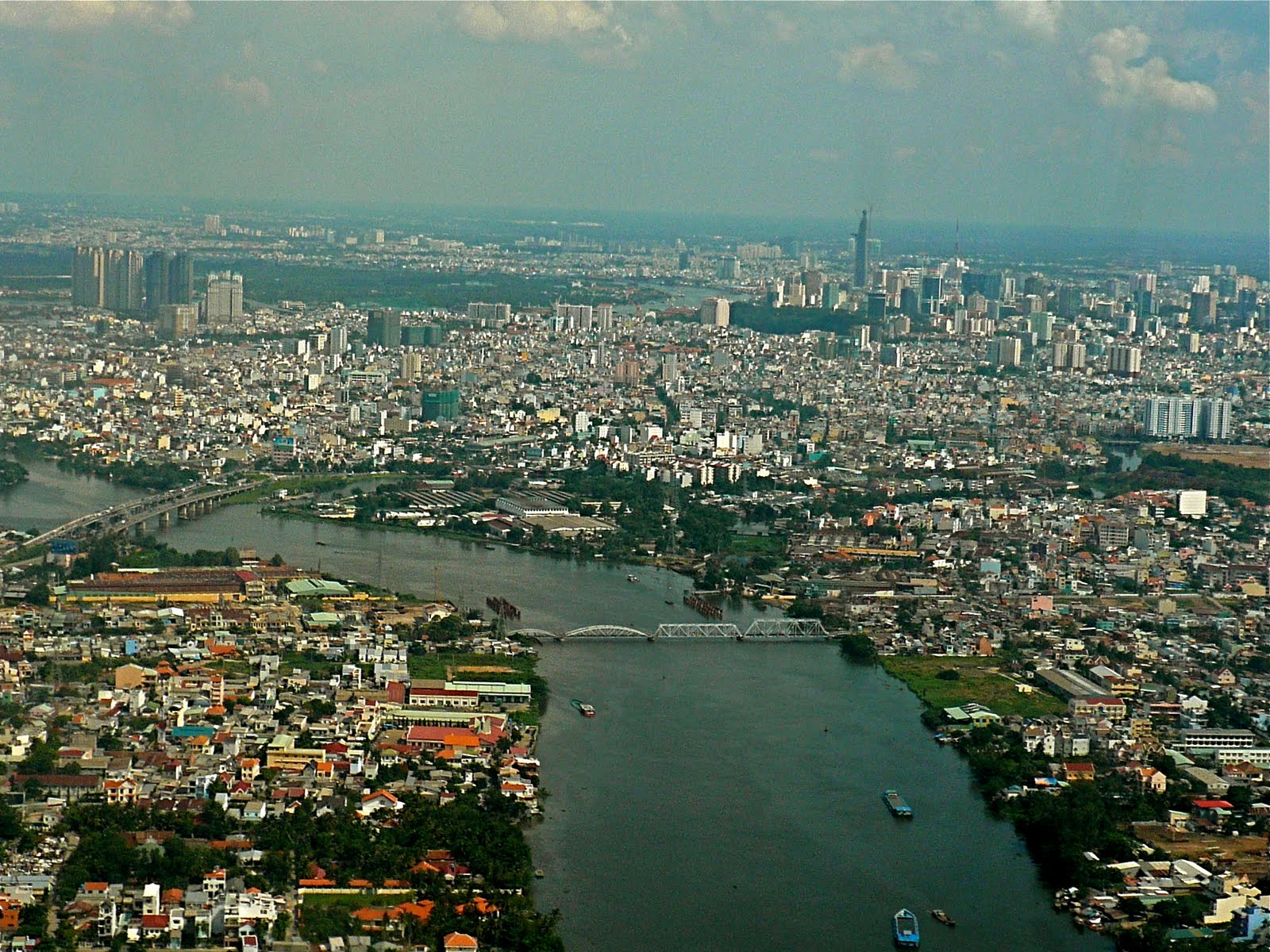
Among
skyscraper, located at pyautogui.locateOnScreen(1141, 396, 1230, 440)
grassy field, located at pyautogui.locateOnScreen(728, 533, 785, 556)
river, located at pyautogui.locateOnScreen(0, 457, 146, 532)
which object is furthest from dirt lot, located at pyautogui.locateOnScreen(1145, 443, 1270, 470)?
river, located at pyautogui.locateOnScreen(0, 457, 146, 532)

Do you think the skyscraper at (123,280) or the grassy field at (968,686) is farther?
the skyscraper at (123,280)

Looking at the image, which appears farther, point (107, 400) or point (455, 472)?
point (107, 400)

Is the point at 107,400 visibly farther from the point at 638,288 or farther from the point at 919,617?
the point at 638,288

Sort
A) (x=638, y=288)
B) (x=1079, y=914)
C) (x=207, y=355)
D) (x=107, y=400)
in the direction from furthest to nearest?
(x=638, y=288) → (x=207, y=355) → (x=107, y=400) → (x=1079, y=914)

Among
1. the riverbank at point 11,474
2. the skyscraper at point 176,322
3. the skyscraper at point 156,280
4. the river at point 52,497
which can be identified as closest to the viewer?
the river at point 52,497

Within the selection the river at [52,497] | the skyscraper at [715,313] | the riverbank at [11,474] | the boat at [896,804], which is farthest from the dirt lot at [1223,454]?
the skyscraper at [715,313]

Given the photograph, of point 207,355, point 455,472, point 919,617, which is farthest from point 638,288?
point 919,617

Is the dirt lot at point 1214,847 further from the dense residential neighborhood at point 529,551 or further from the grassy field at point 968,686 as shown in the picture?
the grassy field at point 968,686

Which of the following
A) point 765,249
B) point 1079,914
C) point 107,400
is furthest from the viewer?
point 765,249
